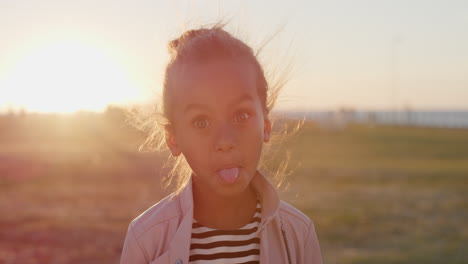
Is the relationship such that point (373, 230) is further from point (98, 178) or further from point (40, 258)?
point (98, 178)

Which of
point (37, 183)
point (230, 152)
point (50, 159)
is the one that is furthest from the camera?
point (50, 159)

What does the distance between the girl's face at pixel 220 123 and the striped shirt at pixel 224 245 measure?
0.19 m

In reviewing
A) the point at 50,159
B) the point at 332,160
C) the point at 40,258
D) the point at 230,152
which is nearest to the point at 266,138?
the point at 230,152

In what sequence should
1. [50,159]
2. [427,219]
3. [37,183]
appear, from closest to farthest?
[427,219] < [37,183] < [50,159]

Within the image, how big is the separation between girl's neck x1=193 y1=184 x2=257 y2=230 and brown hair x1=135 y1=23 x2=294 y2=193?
0.51 ft

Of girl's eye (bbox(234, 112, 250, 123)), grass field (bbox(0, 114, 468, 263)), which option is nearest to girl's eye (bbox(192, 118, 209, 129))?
girl's eye (bbox(234, 112, 250, 123))

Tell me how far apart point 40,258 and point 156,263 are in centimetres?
414

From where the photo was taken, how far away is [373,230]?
8688mm

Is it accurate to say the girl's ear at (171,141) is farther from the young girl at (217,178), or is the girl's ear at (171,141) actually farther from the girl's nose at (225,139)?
the girl's nose at (225,139)

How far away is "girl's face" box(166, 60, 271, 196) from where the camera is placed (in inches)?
94.4

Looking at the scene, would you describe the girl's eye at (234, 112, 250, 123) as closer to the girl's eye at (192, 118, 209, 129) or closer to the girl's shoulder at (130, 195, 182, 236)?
the girl's eye at (192, 118, 209, 129)

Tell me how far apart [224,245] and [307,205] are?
8698 millimetres

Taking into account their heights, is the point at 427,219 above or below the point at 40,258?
below

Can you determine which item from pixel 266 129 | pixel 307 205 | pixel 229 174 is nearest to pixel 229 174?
pixel 229 174
